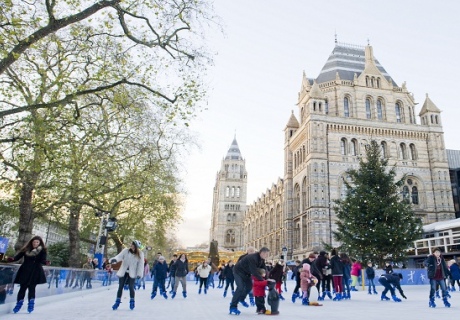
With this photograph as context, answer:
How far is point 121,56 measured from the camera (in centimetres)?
1234

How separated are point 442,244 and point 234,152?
7248 centimetres

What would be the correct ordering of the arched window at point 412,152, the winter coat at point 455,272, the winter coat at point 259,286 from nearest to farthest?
the winter coat at point 259,286 < the winter coat at point 455,272 < the arched window at point 412,152

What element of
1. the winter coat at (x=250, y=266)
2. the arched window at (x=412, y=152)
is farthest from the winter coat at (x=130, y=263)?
the arched window at (x=412, y=152)

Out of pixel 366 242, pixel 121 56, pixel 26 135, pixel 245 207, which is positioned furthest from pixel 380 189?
pixel 245 207

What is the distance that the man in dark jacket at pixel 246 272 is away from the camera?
7.36 meters

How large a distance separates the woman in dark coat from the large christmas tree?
62.4ft

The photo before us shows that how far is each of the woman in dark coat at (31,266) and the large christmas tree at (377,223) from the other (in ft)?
62.4

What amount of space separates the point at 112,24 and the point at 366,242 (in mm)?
18673

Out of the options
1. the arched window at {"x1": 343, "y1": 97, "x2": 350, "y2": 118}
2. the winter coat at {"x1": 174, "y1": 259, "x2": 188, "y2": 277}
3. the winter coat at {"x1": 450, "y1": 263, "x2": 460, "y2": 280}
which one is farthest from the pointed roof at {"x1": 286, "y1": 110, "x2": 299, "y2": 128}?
the winter coat at {"x1": 174, "y1": 259, "x2": 188, "y2": 277}

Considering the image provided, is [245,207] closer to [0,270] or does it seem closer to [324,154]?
[324,154]

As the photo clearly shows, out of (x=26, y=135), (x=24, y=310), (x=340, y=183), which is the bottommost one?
(x=24, y=310)

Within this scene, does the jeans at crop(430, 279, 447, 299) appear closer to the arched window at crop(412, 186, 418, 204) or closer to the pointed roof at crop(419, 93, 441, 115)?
the arched window at crop(412, 186, 418, 204)

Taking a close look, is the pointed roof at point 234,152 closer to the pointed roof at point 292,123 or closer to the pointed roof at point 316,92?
the pointed roof at point 292,123

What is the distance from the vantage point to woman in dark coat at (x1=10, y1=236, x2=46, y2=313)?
7410 mm
